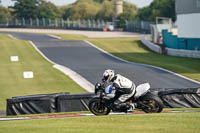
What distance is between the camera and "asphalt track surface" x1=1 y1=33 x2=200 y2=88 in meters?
30.0

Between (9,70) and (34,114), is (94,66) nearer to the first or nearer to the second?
(9,70)

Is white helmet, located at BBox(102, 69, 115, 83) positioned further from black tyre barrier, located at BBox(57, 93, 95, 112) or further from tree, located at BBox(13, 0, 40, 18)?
tree, located at BBox(13, 0, 40, 18)

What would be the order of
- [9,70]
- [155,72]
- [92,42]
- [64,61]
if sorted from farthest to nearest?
[92,42] < [64,61] < [9,70] < [155,72]

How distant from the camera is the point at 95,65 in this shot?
39.3 meters

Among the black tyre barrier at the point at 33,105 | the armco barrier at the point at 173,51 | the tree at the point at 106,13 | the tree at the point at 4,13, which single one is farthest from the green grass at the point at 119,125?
the tree at the point at 4,13

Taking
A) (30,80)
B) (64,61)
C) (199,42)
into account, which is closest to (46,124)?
(30,80)

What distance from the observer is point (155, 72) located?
112 feet

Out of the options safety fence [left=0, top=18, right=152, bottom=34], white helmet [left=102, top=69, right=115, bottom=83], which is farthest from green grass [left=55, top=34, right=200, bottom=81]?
safety fence [left=0, top=18, right=152, bottom=34]

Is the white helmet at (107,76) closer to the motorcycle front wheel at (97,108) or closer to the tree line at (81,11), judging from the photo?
the motorcycle front wheel at (97,108)

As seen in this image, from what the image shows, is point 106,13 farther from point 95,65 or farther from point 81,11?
point 95,65

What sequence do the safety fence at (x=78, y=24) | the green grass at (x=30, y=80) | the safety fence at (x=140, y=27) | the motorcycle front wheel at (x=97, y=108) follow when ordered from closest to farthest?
the motorcycle front wheel at (x=97, y=108)
the green grass at (x=30, y=80)
the safety fence at (x=140, y=27)
the safety fence at (x=78, y=24)

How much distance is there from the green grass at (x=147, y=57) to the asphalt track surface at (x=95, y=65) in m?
1.34

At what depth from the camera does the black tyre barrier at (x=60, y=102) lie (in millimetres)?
18609

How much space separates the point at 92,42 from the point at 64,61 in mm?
15523
